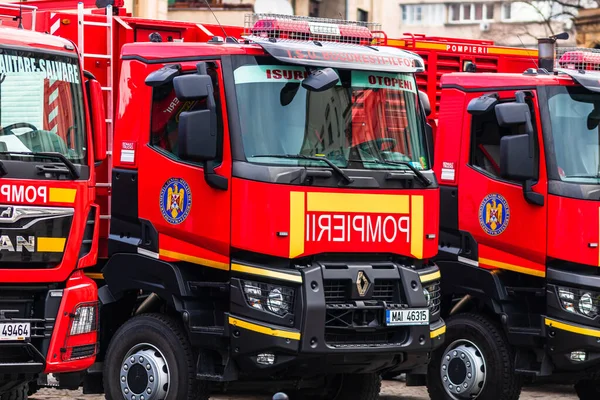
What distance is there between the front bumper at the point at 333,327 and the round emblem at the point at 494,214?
1678mm

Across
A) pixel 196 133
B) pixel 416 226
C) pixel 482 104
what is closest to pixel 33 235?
pixel 196 133

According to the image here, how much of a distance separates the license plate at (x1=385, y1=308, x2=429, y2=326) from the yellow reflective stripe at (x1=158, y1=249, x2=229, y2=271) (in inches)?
49.7

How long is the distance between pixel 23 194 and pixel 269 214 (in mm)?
1768

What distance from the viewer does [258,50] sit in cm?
996

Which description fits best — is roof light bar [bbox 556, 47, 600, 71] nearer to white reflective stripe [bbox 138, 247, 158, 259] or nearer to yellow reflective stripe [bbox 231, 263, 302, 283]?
yellow reflective stripe [bbox 231, 263, 302, 283]

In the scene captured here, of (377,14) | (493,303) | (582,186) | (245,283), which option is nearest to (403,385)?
(493,303)

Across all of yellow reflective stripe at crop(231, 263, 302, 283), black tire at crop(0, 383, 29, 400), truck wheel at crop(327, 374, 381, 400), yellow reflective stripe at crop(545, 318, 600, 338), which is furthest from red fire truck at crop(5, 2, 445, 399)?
yellow reflective stripe at crop(545, 318, 600, 338)

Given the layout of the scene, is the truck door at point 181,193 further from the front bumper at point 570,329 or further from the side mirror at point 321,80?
the front bumper at point 570,329

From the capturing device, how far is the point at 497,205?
11.7 metres

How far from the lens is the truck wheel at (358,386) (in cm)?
1125

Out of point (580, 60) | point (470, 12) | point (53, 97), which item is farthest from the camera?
point (470, 12)

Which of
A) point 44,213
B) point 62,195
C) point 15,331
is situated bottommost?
point 15,331

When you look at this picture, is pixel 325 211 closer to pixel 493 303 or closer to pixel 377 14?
pixel 493 303

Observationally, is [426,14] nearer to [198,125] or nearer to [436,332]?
[436,332]
